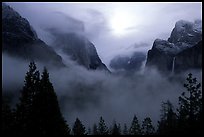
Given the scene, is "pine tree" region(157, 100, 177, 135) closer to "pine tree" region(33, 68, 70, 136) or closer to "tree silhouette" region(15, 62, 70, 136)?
"pine tree" region(33, 68, 70, 136)

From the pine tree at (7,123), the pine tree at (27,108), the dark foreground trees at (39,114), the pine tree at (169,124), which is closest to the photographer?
the dark foreground trees at (39,114)

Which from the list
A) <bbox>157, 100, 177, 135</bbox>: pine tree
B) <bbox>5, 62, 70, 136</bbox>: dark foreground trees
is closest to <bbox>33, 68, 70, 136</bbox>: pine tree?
<bbox>5, 62, 70, 136</bbox>: dark foreground trees

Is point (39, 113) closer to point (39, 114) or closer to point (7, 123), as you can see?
point (39, 114)

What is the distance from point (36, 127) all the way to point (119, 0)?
2362 centimetres

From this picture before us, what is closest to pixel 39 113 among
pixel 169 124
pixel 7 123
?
pixel 7 123

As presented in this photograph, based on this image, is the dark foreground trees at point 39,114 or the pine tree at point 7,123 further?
the pine tree at point 7,123

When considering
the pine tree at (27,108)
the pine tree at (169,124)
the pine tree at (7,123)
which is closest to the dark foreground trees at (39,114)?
the pine tree at (27,108)

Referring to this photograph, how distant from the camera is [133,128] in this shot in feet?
370

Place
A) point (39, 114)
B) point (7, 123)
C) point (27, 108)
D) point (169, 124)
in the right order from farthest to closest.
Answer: point (169, 124) → point (7, 123) → point (27, 108) → point (39, 114)

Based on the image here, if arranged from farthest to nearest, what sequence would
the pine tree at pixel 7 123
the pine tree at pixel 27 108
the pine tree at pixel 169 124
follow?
the pine tree at pixel 169 124 < the pine tree at pixel 7 123 < the pine tree at pixel 27 108

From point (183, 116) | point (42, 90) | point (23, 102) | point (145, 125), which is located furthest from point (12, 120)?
point (145, 125)

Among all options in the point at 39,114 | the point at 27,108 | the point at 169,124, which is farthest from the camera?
the point at 169,124

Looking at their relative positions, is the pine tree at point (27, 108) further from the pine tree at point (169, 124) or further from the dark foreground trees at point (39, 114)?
the pine tree at point (169, 124)

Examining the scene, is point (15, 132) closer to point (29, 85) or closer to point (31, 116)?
point (31, 116)
